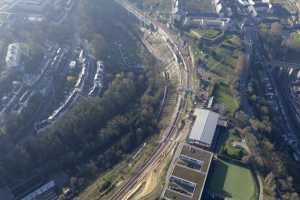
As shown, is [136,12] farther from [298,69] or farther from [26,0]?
[298,69]

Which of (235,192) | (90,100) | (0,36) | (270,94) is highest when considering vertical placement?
(0,36)

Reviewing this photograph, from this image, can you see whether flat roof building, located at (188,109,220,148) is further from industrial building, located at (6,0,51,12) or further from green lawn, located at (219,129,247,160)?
industrial building, located at (6,0,51,12)

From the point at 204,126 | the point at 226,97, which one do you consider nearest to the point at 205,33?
the point at 226,97

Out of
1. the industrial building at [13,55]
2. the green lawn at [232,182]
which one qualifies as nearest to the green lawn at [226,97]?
the green lawn at [232,182]

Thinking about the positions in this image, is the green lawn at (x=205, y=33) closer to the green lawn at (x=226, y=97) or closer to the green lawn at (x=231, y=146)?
the green lawn at (x=226, y=97)

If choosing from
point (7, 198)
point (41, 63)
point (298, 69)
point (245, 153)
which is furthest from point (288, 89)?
point (7, 198)

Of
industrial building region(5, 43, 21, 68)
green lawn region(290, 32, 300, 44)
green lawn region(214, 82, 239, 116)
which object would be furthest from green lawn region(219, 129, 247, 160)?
green lawn region(290, 32, 300, 44)

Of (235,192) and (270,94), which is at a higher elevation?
(270,94)
